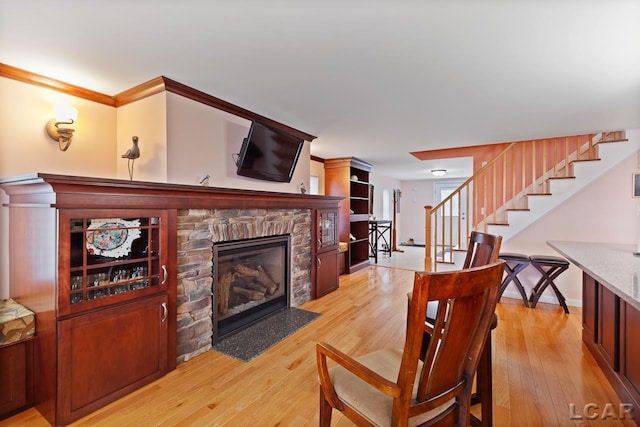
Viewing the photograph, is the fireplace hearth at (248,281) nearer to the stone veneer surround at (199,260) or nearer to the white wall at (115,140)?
the stone veneer surround at (199,260)

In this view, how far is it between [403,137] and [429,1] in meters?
2.76

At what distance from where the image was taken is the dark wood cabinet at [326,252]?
157 inches

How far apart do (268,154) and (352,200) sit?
3326mm

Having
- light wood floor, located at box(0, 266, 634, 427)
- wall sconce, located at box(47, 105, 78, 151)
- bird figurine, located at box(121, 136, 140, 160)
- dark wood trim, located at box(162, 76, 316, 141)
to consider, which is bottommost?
light wood floor, located at box(0, 266, 634, 427)

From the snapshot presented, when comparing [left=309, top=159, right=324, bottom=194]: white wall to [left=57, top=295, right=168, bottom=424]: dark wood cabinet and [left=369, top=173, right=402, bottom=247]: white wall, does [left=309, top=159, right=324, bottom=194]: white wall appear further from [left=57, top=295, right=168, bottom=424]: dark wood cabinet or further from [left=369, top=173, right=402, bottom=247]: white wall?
[left=57, top=295, right=168, bottom=424]: dark wood cabinet

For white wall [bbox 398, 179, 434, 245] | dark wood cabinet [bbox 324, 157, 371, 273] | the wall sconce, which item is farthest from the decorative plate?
white wall [bbox 398, 179, 434, 245]

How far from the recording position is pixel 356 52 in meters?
1.93

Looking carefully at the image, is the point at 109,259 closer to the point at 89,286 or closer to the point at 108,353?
the point at 89,286

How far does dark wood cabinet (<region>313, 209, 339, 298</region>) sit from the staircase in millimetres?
1578

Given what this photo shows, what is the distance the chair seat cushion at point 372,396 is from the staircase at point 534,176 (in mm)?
3392

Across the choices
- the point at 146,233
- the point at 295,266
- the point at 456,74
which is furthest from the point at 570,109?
the point at 146,233

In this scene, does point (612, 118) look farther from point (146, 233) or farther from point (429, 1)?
point (146, 233)

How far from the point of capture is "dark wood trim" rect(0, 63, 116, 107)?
2.06 meters

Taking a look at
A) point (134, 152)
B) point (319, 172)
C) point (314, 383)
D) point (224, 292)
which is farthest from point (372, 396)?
point (319, 172)
